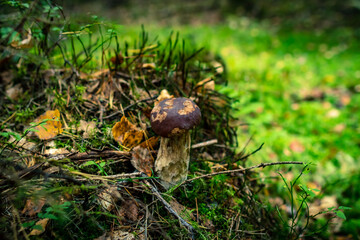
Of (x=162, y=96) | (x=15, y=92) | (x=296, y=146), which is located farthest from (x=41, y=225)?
(x=296, y=146)

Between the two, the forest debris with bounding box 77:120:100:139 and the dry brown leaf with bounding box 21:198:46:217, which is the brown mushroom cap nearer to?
the forest debris with bounding box 77:120:100:139

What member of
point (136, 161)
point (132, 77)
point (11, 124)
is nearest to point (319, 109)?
point (132, 77)

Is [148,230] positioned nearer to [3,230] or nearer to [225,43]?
[3,230]

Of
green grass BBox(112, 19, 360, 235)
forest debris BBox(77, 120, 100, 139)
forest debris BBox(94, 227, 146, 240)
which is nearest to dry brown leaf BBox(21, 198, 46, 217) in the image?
forest debris BBox(94, 227, 146, 240)

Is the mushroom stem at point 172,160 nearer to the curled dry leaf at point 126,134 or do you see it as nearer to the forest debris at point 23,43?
the curled dry leaf at point 126,134

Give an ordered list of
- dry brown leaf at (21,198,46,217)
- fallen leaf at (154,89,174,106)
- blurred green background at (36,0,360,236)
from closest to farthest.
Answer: dry brown leaf at (21,198,46,217)
fallen leaf at (154,89,174,106)
blurred green background at (36,0,360,236)

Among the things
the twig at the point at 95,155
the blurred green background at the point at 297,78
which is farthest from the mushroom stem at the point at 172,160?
the blurred green background at the point at 297,78
